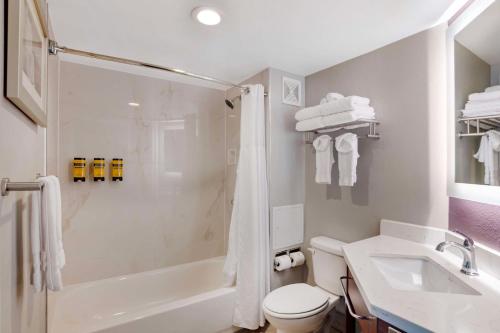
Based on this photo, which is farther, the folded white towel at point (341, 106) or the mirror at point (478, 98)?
the folded white towel at point (341, 106)

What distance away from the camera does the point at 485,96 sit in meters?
1.19

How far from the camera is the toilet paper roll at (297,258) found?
2248mm

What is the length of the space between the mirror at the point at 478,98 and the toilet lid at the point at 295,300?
1.14 meters

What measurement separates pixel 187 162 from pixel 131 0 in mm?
1576

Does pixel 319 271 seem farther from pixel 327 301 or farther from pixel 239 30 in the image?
pixel 239 30

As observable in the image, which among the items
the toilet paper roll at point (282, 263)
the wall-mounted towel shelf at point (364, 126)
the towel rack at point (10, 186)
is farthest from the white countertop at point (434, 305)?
the towel rack at point (10, 186)

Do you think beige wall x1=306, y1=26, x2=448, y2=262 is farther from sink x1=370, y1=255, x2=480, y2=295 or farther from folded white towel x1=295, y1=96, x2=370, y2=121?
sink x1=370, y1=255, x2=480, y2=295

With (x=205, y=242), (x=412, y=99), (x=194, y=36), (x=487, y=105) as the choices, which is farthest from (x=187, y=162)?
(x=487, y=105)

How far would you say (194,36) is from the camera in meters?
1.73

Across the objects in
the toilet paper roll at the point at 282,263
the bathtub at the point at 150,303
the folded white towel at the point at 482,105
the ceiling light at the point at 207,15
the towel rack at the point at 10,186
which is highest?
the ceiling light at the point at 207,15

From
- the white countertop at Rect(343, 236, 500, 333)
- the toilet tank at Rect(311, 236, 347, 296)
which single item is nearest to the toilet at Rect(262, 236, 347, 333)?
the toilet tank at Rect(311, 236, 347, 296)

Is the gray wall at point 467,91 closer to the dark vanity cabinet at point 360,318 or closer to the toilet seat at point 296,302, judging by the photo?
the dark vanity cabinet at point 360,318

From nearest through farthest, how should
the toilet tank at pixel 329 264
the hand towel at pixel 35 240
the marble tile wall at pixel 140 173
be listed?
1. the hand towel at pixel 35 240
2. the toilet tank at pixel 329 264
3. the marble tile wall at pixel 140 173

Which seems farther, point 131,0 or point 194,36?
point 194,36
